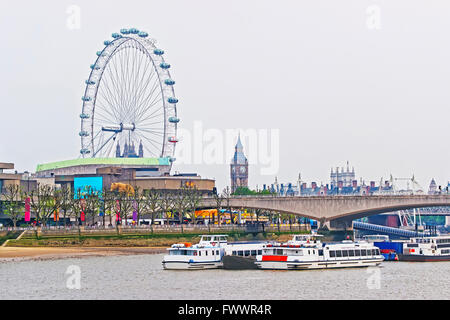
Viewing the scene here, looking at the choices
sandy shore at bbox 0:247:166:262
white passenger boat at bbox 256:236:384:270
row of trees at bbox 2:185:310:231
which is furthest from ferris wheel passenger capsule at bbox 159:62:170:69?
white passenger boat at bbox 256:236:384:270

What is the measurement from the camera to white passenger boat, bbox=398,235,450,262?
11388 cm

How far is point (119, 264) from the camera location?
107750mm

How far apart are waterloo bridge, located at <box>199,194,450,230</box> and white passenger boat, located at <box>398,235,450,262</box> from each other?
38.3 m

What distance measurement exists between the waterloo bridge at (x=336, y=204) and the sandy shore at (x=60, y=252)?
3596 cm

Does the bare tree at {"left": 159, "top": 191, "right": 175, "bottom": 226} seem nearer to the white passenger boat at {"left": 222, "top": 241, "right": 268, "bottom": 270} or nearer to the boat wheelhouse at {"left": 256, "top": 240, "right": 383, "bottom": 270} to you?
the white passenger boat at {"left": 222, "top": 241, "right": 268, "bottom": 270}

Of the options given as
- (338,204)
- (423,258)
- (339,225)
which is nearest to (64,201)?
(338,204)

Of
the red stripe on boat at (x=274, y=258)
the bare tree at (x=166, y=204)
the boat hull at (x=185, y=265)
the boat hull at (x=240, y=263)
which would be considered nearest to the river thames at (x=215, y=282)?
the boat hull at (x=185, y=265)

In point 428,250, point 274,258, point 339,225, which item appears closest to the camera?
point 274,258

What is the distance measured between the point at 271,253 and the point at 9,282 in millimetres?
28633

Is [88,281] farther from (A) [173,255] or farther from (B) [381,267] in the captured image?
(B) [381,267]

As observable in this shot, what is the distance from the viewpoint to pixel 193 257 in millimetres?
99312

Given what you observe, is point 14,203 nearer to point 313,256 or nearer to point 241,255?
point 241,255

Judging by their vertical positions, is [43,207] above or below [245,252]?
above

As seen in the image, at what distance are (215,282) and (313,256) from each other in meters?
15.4
